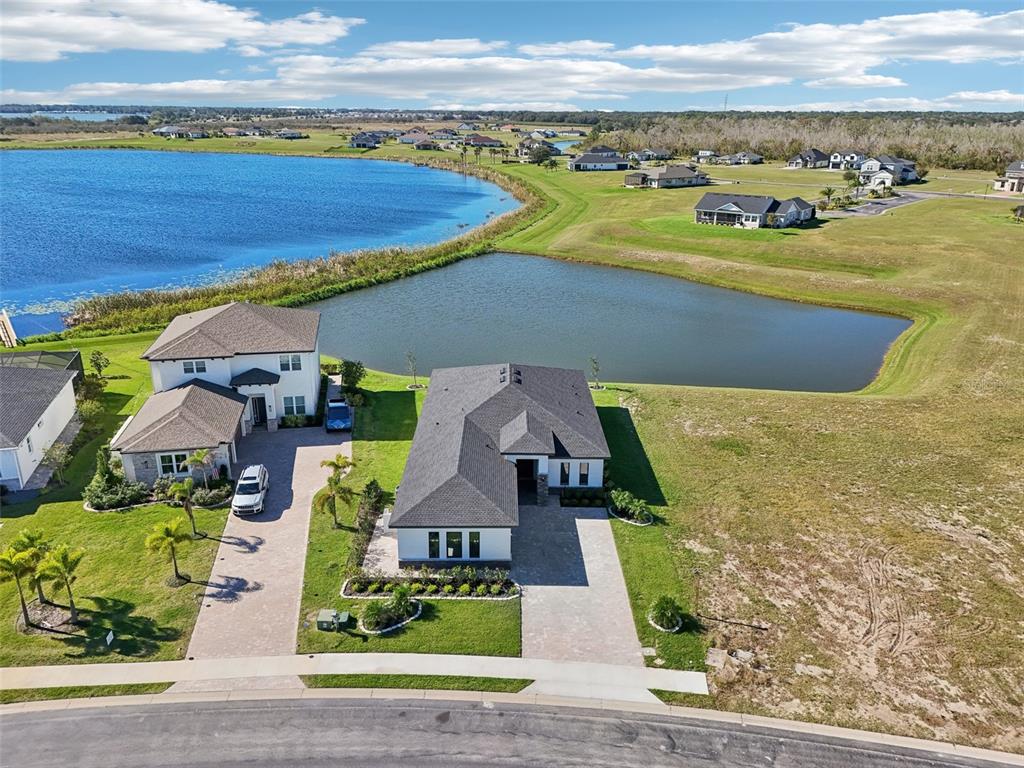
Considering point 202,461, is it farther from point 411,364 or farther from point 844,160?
point 844,160

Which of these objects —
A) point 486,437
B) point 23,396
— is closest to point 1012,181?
point 486,437

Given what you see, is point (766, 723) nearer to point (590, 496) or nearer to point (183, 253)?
point (590, 496)

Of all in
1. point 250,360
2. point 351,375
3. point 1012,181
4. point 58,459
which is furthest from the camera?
point 1012,181

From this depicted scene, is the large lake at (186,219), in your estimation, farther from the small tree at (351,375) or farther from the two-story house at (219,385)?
the small tree at (351,375)

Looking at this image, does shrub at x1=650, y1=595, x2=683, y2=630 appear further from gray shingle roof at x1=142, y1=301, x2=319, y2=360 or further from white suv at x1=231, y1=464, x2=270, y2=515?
gray shingle roof at x1=142, y1=301, x2=319, y2=360

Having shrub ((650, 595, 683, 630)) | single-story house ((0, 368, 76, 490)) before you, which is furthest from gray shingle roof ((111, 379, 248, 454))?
shrub ((650, 595, 683, 630))

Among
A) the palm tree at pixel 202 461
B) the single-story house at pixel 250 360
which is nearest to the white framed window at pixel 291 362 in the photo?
the single-story house at pixel 250 360
